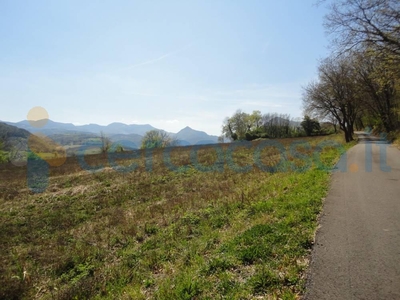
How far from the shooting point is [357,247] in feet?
14.2

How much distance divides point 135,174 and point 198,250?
13634mm

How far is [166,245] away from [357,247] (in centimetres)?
422

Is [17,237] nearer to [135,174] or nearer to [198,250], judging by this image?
[198,250]

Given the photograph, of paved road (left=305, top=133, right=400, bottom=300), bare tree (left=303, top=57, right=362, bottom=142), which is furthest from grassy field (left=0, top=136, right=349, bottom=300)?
bare tree (left=303, top=57, right=362, bottom=142)

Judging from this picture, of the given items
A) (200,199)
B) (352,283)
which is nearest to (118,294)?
(352,283)

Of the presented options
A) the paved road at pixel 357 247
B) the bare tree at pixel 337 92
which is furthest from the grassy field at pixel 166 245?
the bare tree at pixel 337 92

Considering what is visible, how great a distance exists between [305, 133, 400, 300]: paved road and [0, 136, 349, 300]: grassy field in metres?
0.29

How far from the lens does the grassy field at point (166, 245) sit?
391 cm

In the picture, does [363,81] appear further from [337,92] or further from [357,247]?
[357,247]

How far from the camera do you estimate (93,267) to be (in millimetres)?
5598

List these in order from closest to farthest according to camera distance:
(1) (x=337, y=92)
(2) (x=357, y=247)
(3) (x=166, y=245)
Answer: (2) (x=357, y=247), (3) (x=166, y=245), (1) (x=337, y=92)

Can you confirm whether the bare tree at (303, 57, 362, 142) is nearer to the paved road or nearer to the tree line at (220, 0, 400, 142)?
the tree line at (220, 0, 400, 142)

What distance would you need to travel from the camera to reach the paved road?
327 cm

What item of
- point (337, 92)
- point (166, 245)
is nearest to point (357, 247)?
point (166, 245)
